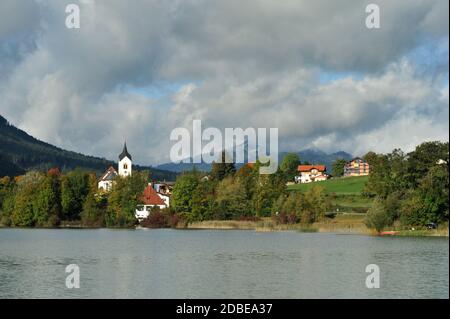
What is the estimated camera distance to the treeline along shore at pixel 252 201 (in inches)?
3273

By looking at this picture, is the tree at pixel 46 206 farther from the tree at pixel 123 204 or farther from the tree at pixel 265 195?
the tree at pixel 265 195

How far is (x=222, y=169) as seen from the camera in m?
147

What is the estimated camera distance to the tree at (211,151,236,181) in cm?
14662

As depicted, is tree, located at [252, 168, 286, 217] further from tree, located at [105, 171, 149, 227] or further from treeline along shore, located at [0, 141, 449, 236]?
tree, located at [105, 171, 149, 227]

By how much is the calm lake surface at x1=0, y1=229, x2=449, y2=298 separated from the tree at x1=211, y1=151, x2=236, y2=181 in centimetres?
8132

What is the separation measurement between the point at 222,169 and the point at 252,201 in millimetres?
27425

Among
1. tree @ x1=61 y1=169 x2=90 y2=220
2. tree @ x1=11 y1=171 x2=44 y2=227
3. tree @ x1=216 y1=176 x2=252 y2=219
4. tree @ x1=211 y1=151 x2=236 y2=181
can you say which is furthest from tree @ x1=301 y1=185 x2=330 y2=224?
tree @ x1=11 y1=171 x2=44 y2=227

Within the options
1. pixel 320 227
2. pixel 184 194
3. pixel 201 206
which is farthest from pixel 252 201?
pixel 320 227

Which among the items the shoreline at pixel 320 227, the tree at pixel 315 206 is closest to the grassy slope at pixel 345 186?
the shoreline at pixel 320 227

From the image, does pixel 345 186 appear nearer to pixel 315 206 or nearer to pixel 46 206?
pixel 315 206

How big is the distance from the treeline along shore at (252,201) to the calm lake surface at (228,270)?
60.7ft

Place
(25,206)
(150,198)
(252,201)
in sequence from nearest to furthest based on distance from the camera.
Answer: (252,201) < (25,206) < (150,198)
